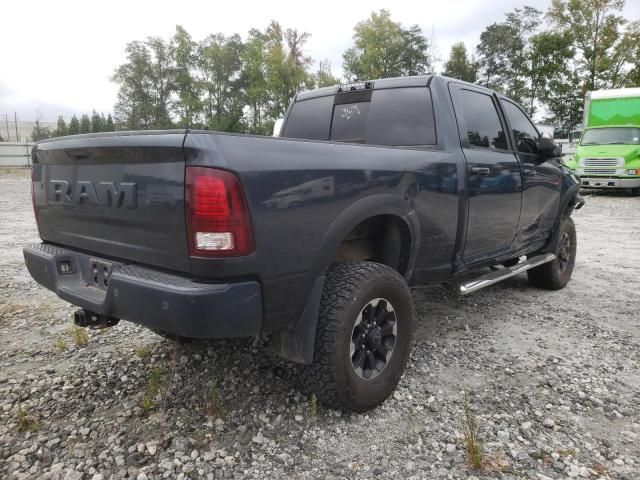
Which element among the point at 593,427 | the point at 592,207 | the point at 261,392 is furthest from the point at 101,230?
the point at 592,207

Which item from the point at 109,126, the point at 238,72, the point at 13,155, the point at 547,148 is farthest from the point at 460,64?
the point at 547,148

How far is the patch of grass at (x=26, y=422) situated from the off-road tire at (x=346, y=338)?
1389 millimetres

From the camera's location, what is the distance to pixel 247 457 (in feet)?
7.14

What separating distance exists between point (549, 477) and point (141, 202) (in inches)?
85.9

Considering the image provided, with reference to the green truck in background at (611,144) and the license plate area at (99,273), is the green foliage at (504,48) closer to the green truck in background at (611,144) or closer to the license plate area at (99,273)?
the green truck in background at (611,144)

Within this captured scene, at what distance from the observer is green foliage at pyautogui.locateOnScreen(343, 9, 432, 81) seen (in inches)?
1470

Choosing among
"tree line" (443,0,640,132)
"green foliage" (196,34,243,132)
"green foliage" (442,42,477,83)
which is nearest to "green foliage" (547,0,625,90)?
"tree line" (443,0,640,132)

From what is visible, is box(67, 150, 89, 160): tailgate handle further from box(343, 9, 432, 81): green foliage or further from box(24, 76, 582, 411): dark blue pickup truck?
box(343, 9, 432, 81): green foliage

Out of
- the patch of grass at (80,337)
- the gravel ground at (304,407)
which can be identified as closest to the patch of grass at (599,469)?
the gravel ground at (304,407)

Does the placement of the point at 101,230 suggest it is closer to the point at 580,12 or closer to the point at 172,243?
the point at 172,243

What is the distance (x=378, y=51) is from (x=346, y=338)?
3900 centimetres

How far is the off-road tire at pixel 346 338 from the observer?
89.1 inches

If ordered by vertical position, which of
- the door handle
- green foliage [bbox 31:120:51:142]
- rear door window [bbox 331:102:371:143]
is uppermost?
green foliage [bbox 31:120:51:142]

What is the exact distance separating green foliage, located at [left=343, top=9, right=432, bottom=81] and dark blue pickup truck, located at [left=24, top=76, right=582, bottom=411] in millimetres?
35626
